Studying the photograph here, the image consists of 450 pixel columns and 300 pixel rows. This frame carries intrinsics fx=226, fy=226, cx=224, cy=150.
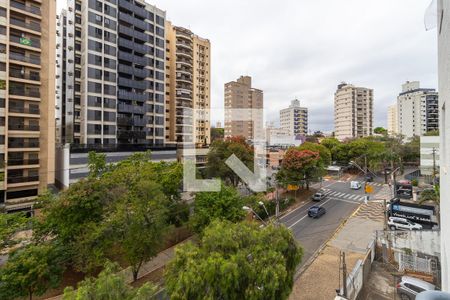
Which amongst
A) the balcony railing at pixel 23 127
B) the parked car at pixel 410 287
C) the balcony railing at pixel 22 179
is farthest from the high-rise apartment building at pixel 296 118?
the parked car at pixel 410 287

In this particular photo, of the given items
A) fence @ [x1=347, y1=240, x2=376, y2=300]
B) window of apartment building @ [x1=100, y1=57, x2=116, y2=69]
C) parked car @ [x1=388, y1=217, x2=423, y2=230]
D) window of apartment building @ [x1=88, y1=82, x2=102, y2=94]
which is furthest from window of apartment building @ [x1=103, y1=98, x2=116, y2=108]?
parked car @ [x1=388, y1=217, x2=423, y2=230]

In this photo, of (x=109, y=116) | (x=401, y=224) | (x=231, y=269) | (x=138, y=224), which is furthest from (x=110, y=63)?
(x=401, y=224)

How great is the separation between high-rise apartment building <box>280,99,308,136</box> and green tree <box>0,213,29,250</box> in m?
88.2

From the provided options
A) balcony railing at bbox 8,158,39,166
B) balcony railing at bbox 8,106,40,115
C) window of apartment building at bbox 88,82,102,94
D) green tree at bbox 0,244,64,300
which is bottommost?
green tree at bbox 0,244,64,300

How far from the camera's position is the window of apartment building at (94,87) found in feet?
83.4

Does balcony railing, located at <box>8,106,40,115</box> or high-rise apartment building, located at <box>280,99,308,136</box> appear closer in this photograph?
balcony railing, located at <box>8,106,40,115</box>

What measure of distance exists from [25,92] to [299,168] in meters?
25.8

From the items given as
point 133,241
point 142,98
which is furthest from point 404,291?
point 142,98

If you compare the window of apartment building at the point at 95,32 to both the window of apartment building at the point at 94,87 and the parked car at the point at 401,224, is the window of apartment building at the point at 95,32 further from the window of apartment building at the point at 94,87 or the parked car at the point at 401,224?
the parked car at the point at 401,224

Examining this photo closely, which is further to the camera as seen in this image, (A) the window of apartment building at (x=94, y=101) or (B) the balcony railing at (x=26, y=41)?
(A) the window of apartment building at (x=94, y=101)

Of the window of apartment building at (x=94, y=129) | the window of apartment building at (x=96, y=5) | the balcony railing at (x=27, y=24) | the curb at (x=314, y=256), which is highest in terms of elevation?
the window of apartment building at (x=96, y=5)

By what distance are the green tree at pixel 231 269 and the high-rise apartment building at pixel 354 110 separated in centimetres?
7017

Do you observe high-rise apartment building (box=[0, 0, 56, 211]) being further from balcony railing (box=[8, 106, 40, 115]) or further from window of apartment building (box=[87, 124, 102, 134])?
window of apartment building (box=[87, 124, 102, 134])

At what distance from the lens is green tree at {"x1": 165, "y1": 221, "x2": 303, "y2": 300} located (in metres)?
5.32
